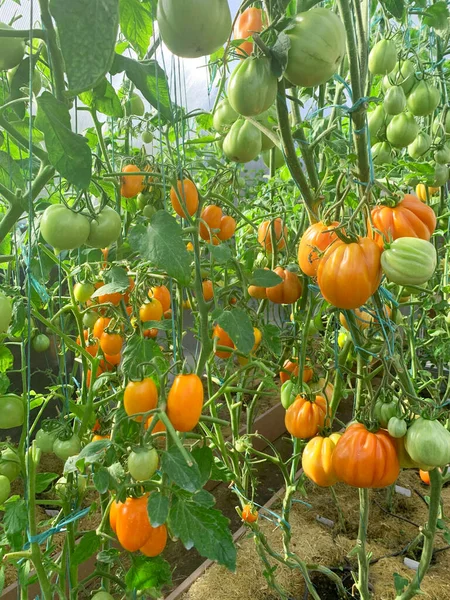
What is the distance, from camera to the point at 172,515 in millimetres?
648

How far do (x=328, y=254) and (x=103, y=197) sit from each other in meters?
0.36

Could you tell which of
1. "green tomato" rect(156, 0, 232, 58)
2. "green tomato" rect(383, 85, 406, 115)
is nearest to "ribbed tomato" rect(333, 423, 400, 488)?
"green tomato" rect(156, 0, 232, 58)

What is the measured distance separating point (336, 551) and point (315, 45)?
1568mm

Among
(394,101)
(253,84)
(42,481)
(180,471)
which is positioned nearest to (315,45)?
(253,84)

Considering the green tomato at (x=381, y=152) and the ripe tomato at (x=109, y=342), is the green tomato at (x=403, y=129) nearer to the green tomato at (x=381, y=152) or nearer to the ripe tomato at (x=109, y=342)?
the green tomato at (x=381, y=152)

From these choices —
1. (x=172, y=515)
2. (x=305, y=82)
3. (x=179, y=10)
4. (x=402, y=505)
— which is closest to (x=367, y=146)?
(x=305, y=82)

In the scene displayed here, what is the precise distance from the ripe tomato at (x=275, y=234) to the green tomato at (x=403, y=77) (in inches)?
17.1

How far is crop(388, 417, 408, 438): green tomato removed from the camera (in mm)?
761

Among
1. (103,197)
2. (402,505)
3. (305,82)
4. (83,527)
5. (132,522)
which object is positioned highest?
(305,82)

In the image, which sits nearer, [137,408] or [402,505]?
[137,408]

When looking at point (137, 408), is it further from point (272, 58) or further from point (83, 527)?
point (83, 527)

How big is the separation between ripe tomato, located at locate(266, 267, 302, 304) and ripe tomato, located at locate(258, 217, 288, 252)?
5.4 inches

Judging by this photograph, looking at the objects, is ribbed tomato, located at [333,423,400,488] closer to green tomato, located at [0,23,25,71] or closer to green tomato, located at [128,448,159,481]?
green tomato, located at [128,448,159,481]

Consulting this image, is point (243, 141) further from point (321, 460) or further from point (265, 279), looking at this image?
point (321, 460)
